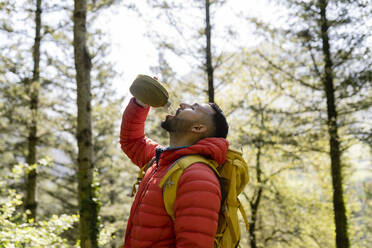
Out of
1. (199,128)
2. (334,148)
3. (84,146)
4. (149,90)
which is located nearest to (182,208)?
(199,128)

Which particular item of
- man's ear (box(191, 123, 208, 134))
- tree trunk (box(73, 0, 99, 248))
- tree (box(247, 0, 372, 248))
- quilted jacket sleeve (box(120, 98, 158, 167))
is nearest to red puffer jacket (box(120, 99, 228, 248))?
man's ear (box(191, 123, 208, 134))

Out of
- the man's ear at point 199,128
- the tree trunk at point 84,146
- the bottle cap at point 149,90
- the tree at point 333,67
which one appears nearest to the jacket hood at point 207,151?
the man's ear at point 199,128

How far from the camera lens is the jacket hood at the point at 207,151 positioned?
1.90m

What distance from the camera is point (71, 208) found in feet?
55.0

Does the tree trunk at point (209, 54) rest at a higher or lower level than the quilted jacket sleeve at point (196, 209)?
higher

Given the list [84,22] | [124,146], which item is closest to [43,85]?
[84,22]

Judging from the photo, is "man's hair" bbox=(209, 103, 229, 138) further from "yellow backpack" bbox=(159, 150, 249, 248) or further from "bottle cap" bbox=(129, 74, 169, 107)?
"bottle cap" bbox=(129, 74, 169, 107)

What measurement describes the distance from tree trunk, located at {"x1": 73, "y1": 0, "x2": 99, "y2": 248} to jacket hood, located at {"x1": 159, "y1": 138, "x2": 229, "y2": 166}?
322 cm

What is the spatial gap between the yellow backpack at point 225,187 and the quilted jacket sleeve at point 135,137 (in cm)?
70

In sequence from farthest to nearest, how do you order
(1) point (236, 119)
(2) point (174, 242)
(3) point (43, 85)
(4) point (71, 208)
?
(4) point (71, 208)
(1) point (236, 119)
(3) point (43, 85)
(2) point (174, 242)

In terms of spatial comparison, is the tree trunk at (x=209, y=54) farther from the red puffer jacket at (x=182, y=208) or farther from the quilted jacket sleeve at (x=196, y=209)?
the quilted jacket sleeve at (x=196, y=209)

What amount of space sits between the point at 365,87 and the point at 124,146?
7.45 m

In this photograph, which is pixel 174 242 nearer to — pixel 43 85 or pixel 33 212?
pixel 33 212

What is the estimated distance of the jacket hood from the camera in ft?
6.23
